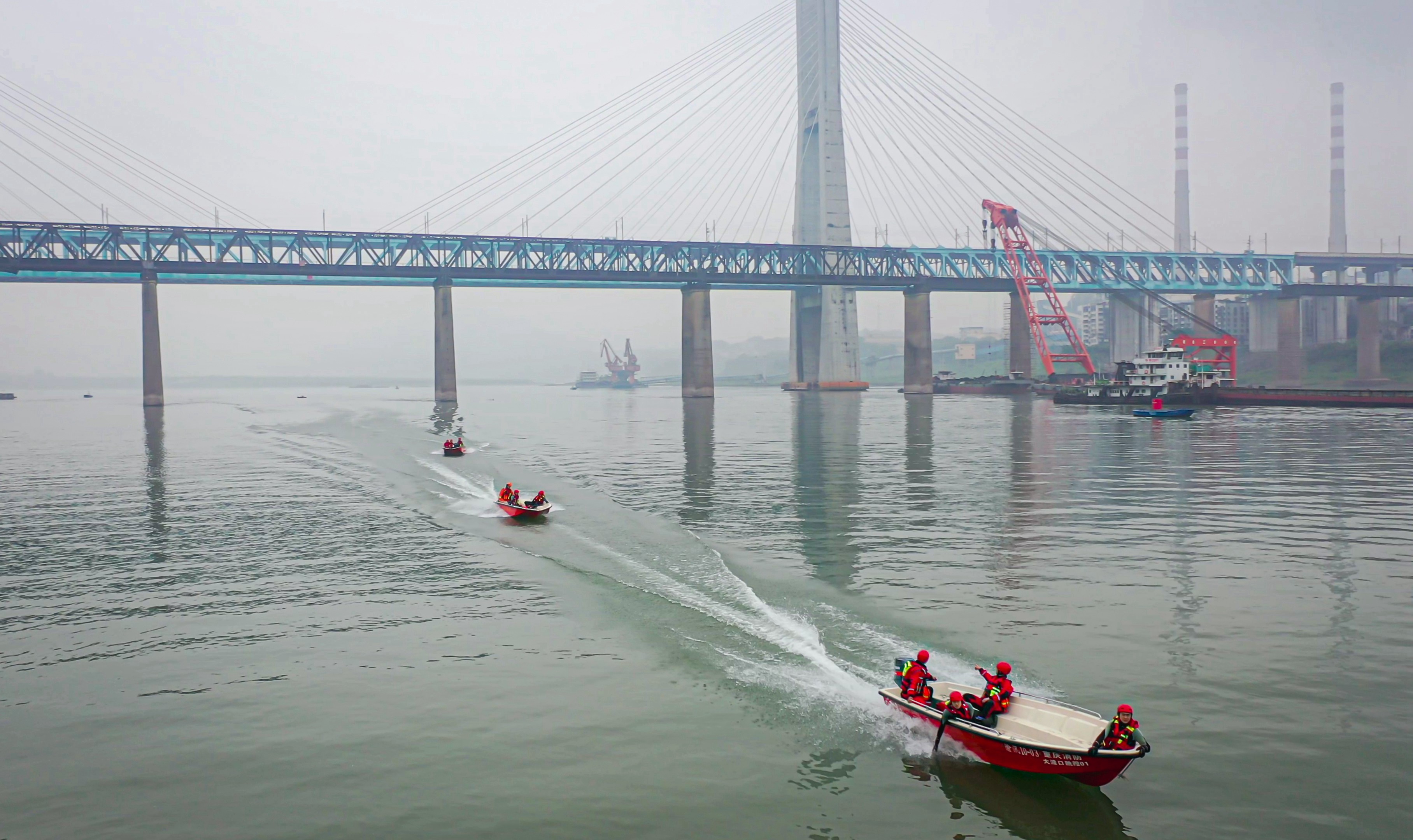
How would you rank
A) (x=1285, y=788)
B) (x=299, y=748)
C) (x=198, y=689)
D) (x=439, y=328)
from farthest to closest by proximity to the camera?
(x=439, y=328) → (x=198, y=689) → (x=299, y=748) → (x=1285, y=788)

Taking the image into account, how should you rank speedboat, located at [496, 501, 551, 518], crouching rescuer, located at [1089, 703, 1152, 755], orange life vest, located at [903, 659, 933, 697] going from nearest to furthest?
crouching rescuer, located at [1089, 703, 1152, 755]
orange life vest, located at [903, 659, 933, 697]
speedboat, located at [496, 501, 551, 518]

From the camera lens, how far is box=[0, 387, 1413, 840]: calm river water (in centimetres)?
1527

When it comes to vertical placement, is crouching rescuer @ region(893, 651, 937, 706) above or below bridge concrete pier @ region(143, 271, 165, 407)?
below

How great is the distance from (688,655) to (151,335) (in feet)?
589

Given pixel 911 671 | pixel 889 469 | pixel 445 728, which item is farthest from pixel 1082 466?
pixel 445 728

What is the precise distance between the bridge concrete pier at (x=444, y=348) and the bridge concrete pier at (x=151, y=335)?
48613 mm

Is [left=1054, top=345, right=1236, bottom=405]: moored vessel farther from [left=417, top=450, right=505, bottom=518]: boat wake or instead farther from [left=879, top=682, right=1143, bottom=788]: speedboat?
[left=879, top=682, right=1143, bottom=788]: speedboat

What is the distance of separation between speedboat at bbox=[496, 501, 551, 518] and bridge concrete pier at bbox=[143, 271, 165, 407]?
157 metres

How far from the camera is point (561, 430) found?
112m

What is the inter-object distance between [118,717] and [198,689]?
176 cm

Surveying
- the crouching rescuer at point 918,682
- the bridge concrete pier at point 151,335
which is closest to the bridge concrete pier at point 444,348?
the bridge concrete pier at point 151,335

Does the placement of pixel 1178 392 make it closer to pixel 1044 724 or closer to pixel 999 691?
pixel 999 691

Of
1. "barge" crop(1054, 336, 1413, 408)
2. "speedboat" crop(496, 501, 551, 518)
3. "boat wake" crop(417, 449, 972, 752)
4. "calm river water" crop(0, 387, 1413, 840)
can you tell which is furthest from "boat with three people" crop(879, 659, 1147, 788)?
"barge" crop(1054, 336, 1413, 408)

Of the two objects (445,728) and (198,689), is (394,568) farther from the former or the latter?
(445,728)
